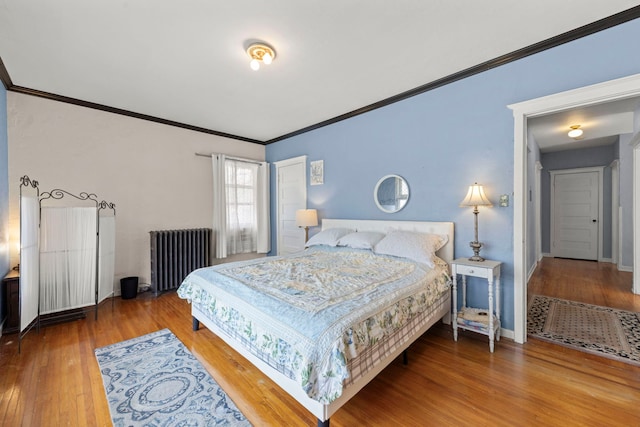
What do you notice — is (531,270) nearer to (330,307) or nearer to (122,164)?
(330,307)

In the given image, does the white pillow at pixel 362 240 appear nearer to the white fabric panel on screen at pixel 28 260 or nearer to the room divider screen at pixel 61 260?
the room divider screen at pixel 61 260

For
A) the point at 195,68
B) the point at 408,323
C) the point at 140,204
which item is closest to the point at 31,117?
the point at 140,204

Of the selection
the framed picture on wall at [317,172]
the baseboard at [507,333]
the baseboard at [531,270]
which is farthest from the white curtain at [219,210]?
the baseboard at [531,270]

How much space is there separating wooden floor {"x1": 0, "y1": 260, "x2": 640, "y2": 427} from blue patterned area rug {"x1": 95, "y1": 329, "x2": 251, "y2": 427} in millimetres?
67

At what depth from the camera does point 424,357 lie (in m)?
2.13

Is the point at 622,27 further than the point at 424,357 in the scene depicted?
No

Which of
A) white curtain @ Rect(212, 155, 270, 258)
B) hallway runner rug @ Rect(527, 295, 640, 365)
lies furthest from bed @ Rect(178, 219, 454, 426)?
white curtain @ Rect(212, 155, 270, 258)

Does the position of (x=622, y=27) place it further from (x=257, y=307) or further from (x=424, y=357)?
(x=257, y=307)

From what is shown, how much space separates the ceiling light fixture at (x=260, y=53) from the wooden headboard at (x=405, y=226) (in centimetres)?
219

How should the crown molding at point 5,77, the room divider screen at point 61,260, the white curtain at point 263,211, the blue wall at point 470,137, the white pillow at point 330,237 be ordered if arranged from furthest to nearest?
the white curtain at point 263,211
the white pillow at point 330,237
the crown molding at point 5,77
the room divider screen at point 61,260
the blue wall at point 470,137

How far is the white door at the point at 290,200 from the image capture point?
461 centimetres

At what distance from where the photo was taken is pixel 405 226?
3.11 metres

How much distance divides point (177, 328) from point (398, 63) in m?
3.42

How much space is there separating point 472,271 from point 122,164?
14.6 ft
